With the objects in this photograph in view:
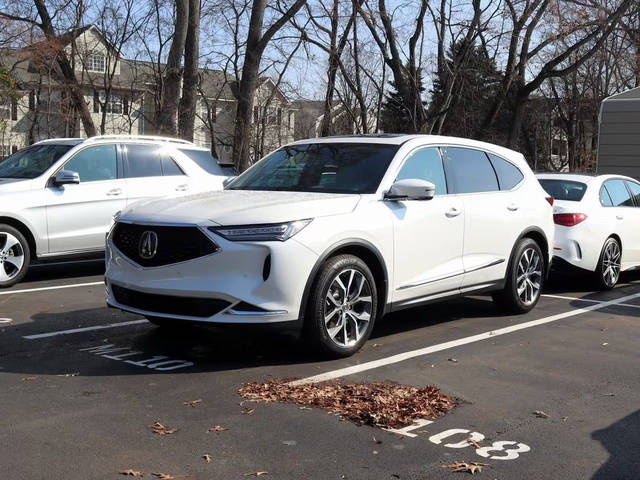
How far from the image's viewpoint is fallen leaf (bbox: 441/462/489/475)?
12.3ft

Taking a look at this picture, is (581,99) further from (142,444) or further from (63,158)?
(142,444)

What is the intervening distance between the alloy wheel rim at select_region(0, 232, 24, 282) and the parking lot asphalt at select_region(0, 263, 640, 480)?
4.10 ft

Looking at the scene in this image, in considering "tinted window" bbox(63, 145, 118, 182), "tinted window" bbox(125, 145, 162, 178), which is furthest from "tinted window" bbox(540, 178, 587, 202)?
"tinted window" bbox(63, 145, 118, 182)

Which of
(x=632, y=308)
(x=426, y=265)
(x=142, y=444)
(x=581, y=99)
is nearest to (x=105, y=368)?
(x=142, y=444)

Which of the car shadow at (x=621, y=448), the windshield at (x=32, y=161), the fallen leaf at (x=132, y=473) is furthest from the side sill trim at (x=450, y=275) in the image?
the windshield at (x=32, y=161)

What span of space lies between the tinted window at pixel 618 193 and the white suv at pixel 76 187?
17.9 feet

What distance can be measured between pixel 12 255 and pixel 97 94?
110ft

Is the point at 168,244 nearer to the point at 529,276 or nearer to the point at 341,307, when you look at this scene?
the point at 341,307

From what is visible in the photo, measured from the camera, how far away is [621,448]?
4.10 metres

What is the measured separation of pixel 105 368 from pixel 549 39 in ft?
65.8

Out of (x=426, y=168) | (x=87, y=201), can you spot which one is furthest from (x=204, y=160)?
(x=426, y=168)

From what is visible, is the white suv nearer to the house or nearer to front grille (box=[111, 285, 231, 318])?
front grille (box=[111, 285, 231, 318])

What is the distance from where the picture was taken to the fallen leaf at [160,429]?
4176 millimetres

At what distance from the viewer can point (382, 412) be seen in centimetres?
453
